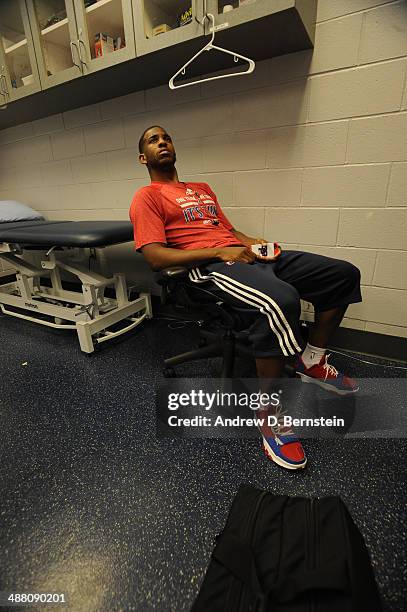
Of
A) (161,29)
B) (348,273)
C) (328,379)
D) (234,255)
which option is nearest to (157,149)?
(161,29)

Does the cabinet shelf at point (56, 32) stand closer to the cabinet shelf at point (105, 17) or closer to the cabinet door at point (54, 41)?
the cabinet door at point (54, 41)

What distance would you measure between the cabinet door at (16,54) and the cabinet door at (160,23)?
824mm

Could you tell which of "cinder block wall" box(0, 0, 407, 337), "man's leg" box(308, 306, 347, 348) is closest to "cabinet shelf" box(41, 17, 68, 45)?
"cinder block wall" box(0, 0, 407, 337)

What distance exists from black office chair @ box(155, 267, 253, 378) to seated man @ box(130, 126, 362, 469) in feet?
0.22

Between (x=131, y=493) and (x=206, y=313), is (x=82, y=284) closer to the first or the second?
(x=206, y=313)

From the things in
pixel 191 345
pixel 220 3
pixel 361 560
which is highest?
pixel 220 3

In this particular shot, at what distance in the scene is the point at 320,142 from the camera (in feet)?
4.77

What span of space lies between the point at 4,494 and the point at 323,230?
1.75 meters

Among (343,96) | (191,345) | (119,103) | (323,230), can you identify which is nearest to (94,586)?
(191,345)

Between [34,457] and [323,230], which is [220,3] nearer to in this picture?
[323,230]

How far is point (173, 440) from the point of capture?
110 centimetres

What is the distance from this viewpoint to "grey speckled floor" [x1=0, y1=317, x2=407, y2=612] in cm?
70

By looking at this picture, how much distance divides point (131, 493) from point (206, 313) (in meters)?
0.70

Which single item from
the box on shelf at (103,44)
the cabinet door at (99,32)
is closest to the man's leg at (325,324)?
the cabinet door at (99,32)
